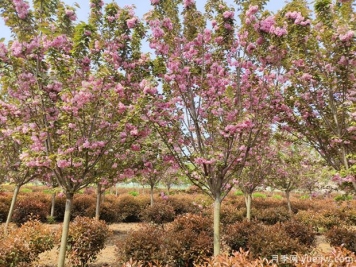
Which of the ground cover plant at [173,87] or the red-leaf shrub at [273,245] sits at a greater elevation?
the ground cover plant at [173,87]

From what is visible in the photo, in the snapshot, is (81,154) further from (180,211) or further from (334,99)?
(180,211)

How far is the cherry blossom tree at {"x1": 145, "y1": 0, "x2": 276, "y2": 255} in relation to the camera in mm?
6699

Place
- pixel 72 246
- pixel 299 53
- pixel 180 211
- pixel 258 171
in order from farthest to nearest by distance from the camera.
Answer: pixel 180 211
pixel 258 171
pixel 72 246
pixel 299 53

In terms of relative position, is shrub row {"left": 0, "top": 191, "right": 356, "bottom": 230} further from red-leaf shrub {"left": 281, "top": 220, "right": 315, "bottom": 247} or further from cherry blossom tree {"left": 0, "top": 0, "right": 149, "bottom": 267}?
cherry blossom tree {"left": 0, "top": 0, "right": 149, "bottom": 267}

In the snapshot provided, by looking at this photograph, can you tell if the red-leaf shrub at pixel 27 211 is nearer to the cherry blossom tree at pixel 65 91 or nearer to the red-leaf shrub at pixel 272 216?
the cherry blossom tree at pixel 65 91

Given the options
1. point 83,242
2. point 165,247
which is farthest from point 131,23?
point 83,242

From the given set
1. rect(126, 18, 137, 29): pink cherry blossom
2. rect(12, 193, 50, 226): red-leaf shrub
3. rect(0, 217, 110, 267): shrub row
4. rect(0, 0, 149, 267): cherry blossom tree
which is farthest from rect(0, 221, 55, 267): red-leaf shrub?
rect(12, 193, 50, 226): red-leaf shrub

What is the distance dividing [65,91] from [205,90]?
3355 mm

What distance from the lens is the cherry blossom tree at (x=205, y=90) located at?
670cm

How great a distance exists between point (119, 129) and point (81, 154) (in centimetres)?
104

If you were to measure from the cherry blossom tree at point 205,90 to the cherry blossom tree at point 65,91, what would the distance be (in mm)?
667

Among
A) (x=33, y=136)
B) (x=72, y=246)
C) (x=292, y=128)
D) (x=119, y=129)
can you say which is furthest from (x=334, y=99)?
(x=72, y=246)

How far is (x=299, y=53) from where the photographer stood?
712 centimetres

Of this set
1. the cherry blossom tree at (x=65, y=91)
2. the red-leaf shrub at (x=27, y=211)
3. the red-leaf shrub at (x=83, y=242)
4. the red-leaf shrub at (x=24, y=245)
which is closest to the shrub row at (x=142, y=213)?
the red-leaf shrub at (x=27, y=211)
